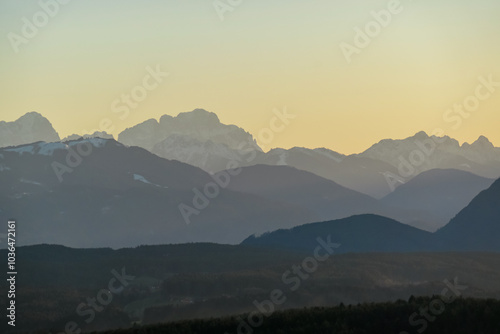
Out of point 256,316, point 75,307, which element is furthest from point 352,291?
point 256,316

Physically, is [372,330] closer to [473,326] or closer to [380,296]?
[473,326]

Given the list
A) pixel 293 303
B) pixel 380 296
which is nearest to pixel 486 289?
pixel 380 296

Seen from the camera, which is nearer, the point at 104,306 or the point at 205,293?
the point at 104,306

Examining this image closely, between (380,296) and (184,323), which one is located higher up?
(184,323)

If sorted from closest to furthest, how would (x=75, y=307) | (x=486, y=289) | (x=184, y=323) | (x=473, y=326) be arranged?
1. (x=473, y=326)
2. (x=184, y=323)
3. (x=75, y=307)
4. (x=486, y=289)

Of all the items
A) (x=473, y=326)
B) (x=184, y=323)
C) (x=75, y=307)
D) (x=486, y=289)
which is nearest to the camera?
(x=473, y=326)

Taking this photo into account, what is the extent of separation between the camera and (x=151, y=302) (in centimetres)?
18625

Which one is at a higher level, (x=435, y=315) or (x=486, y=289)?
(x=435, y=315)

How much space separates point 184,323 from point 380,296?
73.4 m

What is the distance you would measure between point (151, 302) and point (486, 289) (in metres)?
68.0

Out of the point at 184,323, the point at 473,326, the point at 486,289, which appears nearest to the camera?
the point at 473,326

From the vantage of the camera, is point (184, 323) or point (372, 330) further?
point (184, 323)

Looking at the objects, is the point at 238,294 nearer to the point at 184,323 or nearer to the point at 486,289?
the point at 486,289

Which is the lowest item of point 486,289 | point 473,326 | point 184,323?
point 486,289
